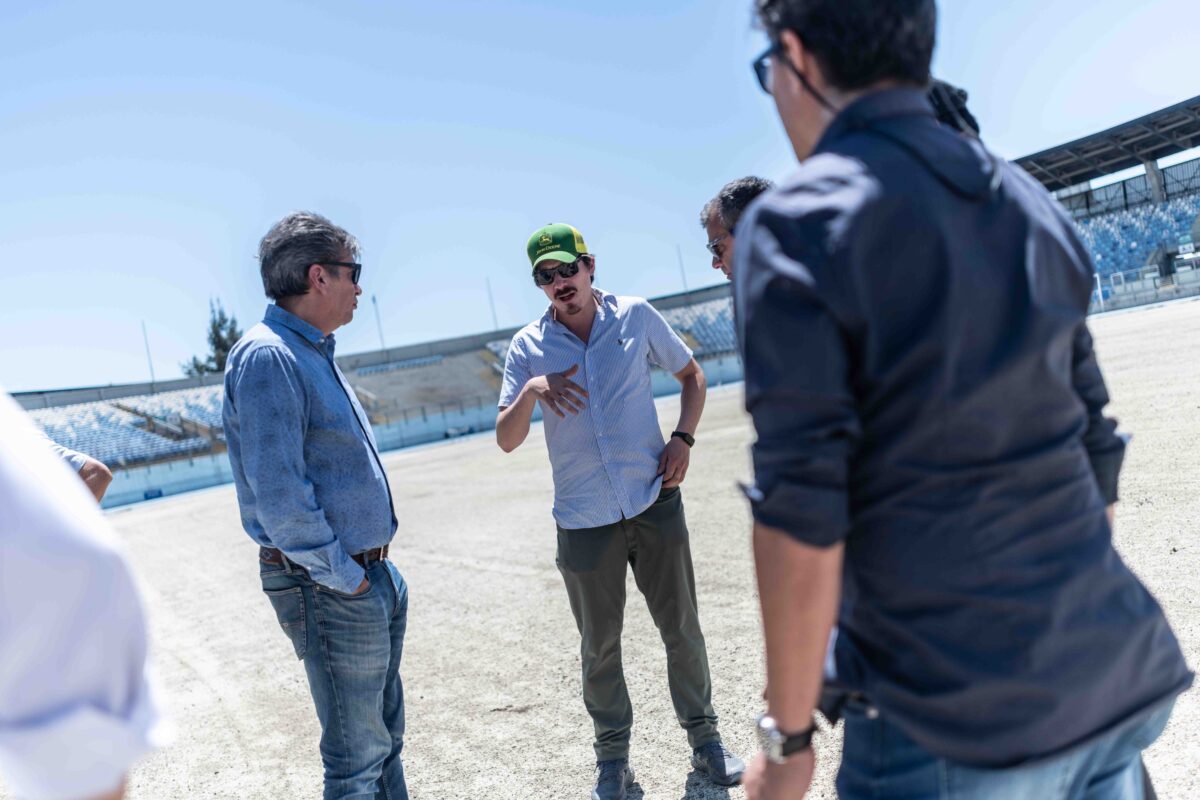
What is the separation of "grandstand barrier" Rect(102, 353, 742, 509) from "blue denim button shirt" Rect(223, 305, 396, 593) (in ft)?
114

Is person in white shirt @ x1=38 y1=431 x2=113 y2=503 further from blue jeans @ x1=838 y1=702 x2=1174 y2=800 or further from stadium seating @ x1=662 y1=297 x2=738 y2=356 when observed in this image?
stadium seating @ x1=662 y1=297 x2=738 y2=356

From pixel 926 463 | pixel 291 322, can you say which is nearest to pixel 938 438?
pixel 926 463

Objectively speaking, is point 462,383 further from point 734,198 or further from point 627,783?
point 734,198

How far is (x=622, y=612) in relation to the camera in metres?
3.76

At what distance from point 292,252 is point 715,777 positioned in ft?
8.59

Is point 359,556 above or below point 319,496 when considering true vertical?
below

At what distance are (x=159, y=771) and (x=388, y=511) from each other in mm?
2798

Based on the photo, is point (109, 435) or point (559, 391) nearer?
point (559, 391)

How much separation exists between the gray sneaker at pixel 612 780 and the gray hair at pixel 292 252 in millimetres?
2231

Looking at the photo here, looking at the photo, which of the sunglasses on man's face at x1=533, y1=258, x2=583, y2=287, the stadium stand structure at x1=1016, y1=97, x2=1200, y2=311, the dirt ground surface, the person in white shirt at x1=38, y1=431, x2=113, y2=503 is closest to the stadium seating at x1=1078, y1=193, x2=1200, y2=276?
the stadium stand structure at x1=1016, y1=97, x2=1200, y2=311

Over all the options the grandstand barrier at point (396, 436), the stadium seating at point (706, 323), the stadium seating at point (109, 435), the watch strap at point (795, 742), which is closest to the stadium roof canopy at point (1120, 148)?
the stadium seating at point (706, 323)

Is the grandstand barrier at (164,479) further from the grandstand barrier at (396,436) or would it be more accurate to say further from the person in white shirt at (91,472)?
the person in white shirt at (91,472)

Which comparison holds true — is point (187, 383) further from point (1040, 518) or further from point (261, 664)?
point (1040, 518)

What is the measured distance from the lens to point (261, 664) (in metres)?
6.61
